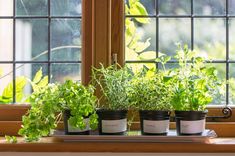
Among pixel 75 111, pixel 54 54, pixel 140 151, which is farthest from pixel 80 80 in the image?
pixel 140 151

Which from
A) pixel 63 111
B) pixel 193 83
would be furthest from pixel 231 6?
pixel 63 111

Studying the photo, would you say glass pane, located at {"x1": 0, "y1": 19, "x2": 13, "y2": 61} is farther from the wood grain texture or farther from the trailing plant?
the trailing plant

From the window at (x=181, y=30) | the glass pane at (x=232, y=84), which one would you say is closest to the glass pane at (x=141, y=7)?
the window at (x=181, y=30)

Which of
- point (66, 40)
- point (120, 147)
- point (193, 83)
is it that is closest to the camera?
point (120, 147)

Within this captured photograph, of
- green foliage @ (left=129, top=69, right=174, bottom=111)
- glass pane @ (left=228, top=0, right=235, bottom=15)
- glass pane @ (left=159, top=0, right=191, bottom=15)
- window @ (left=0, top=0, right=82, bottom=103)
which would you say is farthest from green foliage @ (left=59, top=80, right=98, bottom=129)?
glass pane @ (left=228, top=0, right=235, bottom=15)

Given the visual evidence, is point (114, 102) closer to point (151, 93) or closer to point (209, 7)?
point (151, 93)

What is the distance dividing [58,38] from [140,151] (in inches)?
29.2

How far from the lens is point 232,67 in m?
2.23

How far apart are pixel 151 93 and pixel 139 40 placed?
38 cm

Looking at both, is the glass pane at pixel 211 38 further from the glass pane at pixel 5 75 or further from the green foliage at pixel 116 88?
the glass pane at pixel 5 75

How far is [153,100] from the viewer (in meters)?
1.98

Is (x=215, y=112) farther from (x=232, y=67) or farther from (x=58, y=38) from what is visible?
(x=58, y=38)

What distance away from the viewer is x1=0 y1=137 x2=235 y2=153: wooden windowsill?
1.90 metres

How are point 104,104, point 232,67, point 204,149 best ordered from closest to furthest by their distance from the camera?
1. point 204,149
2. point 104,104
3. point 232,67
